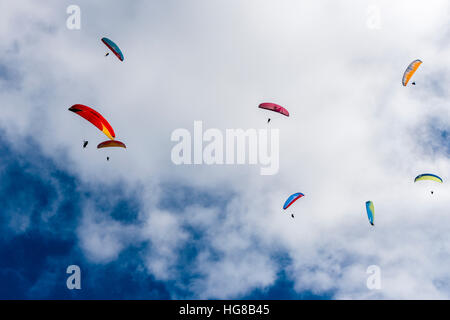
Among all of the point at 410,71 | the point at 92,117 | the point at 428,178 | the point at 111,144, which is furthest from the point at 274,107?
the point at 92,117

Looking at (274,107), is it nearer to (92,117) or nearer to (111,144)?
(111,144)

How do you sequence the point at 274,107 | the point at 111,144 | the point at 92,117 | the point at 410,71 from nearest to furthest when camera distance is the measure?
the point at 92,117 < the point at 111,144 < the point at 410,71 < the point at 274,107

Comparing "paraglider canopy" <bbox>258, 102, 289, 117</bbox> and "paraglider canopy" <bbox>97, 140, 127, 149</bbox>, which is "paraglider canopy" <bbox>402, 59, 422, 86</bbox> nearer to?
"paraglider canopy" <bbox>258, 102, 289, 117</bbox>

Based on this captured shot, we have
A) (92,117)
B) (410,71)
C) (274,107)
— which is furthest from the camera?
(274,107)

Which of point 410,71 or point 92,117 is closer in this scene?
point 92,117

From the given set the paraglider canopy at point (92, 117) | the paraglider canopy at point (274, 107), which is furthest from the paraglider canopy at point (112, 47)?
the paraglider canopy at point (274, 107)

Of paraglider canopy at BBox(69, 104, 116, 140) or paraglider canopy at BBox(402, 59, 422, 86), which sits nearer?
paraglider canopy at BBox(69, 104, 116, 140)

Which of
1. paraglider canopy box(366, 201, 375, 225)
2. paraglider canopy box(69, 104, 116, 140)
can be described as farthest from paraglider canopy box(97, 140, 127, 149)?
paraglider canopy box(366, 201, 375, 225)

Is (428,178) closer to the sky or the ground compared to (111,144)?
closer to the ground
